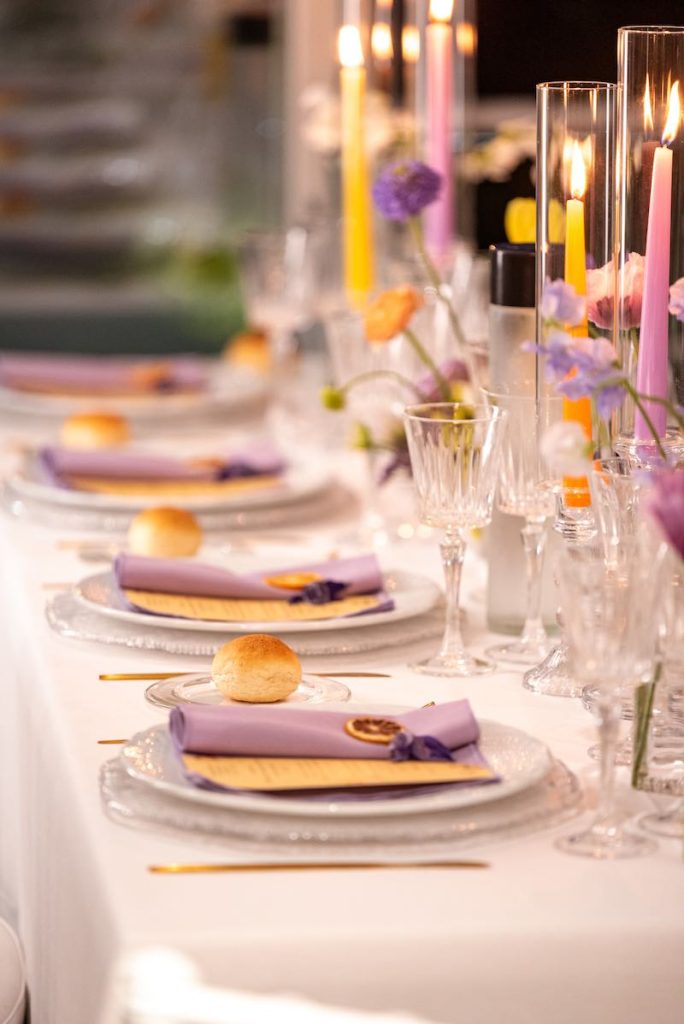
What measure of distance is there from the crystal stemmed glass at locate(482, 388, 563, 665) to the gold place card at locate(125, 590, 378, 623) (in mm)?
151

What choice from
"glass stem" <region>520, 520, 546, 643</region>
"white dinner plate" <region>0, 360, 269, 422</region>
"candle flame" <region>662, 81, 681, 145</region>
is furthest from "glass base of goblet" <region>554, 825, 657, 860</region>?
"white dinner plate" <region>0, 360, 269, 422</region>

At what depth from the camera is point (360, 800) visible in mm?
1046

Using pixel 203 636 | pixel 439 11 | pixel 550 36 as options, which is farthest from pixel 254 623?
pixel 550 36

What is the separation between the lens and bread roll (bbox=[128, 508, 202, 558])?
1801 mm

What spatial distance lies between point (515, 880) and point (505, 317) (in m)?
0.70

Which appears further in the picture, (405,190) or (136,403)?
(136,403)

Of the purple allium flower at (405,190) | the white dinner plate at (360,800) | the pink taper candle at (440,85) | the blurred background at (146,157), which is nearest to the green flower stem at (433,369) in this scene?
the purple allium flower at (405,190)

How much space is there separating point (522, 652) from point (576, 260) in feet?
1.13

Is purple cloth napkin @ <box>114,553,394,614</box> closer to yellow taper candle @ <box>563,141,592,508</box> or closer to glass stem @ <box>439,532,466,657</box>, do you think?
glass stem @ <box>439,532,466,657</box>

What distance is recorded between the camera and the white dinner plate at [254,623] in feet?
4.85

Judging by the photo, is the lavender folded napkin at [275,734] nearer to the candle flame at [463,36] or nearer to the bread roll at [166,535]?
the bread roll at [166,535]

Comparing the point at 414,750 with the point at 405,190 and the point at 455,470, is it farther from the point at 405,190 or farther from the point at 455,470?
the point at 405,190

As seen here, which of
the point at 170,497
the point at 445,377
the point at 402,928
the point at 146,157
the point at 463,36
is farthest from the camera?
the point at 146,157

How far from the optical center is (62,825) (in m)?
1.15
